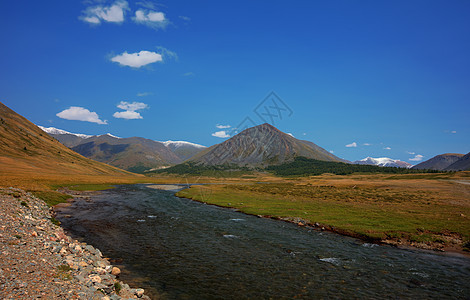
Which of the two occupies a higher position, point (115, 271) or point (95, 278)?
point (95, 278)

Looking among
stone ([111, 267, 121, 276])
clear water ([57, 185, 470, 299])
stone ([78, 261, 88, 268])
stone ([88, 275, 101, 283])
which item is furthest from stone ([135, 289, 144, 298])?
stone ([78, 261, 88, 268])

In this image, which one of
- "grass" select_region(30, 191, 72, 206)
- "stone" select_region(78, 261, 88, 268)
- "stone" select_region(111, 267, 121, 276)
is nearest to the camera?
"stone" select_region(78, 261, 88, 268)

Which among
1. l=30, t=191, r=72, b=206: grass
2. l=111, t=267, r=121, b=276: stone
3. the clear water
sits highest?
l=30, t=191, r=72, b=206: grass

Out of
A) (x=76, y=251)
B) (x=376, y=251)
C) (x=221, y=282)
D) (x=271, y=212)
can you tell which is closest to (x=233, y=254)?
(x=221, y=282)

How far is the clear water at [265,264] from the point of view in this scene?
17.8 meters

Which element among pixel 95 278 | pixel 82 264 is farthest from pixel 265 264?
pixel 82 264

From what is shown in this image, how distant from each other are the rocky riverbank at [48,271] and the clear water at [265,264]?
2549 mm

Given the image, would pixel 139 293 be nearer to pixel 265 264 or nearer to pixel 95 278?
pixel 95 278

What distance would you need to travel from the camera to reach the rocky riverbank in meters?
11.3

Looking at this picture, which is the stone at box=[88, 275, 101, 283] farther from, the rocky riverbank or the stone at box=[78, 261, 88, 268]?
the stone at box=[78, 261, 88, 268]

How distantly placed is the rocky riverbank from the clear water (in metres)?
2.55

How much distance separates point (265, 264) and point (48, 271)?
16.7m

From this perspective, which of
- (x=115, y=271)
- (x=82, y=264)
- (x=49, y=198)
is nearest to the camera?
(x=82, y=264)

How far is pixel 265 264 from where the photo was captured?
22656 millimetres
